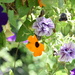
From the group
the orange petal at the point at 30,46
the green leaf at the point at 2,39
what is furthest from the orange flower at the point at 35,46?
the green leaf at the point at 2,39

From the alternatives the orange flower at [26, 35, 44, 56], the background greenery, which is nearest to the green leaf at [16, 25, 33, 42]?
the background greenery

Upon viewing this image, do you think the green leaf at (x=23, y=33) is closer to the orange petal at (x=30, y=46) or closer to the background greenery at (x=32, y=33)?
the background greenery at (x=32, y=33)

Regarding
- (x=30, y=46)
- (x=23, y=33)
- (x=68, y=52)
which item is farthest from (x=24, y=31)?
(x=68, y=52)

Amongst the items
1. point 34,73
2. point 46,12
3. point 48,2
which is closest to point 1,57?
point 34,73

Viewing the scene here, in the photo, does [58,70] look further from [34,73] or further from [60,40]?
[34,73]

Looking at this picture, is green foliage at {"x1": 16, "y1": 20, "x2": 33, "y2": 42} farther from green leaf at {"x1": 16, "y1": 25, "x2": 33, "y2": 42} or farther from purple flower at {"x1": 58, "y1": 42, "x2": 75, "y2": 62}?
purple flower at {"x1": 58, "y1": 42, "x2": 75, "y2": 62}

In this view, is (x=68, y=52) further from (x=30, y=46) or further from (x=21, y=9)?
(x=21, y=9)
